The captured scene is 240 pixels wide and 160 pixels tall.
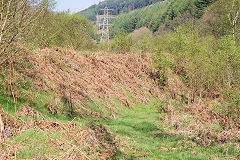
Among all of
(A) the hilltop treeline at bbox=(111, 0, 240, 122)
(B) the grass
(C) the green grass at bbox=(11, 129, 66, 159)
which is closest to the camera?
(C) the green grass at bbox=(11, 129, 66, 159)

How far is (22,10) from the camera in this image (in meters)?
6.24

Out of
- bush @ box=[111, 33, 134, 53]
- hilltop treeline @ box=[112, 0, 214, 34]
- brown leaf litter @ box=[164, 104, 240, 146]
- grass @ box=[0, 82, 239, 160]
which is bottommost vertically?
brown leaf litter @ box=[164, 104, 240, 146]

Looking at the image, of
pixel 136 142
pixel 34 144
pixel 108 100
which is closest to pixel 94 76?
pixel 108 100

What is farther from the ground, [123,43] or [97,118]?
[123,43]

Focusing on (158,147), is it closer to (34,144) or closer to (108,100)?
(34,144)

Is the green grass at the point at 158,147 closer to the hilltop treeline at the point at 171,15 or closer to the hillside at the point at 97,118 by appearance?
the hillside at the point at 97,118

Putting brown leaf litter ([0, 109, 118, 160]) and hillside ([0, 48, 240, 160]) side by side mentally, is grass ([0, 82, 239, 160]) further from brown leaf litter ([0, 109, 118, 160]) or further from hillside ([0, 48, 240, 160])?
brown leaf litter ([0, 109, 118, 160])

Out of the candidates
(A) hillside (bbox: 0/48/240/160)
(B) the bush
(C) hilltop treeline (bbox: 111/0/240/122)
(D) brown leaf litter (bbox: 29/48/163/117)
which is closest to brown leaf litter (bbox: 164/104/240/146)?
(A) hillside (bbox: 0/48/240/160)

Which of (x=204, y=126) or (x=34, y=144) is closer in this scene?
(x=34, y=144)

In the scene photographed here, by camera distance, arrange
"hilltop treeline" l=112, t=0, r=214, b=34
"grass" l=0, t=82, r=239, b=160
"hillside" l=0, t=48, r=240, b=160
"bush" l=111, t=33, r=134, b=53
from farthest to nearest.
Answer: "hilltop treeline" l=112, t=0, r=214, b=34, "bush" l=111, t=33, r=134, b=53, "hillside" l=0, t=48, r=240, b=160, "grass" l=0, t=82, r=239, b=160

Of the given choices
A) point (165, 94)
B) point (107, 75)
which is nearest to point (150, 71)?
point (165, 94)

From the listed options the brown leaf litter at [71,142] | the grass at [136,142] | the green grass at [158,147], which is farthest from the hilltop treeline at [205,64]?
the brown leaf litter at [71,142]

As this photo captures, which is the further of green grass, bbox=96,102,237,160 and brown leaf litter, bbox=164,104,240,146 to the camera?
brown leaf litter, bbox=164,104,240,146

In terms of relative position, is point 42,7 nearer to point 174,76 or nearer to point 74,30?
point 174,76
